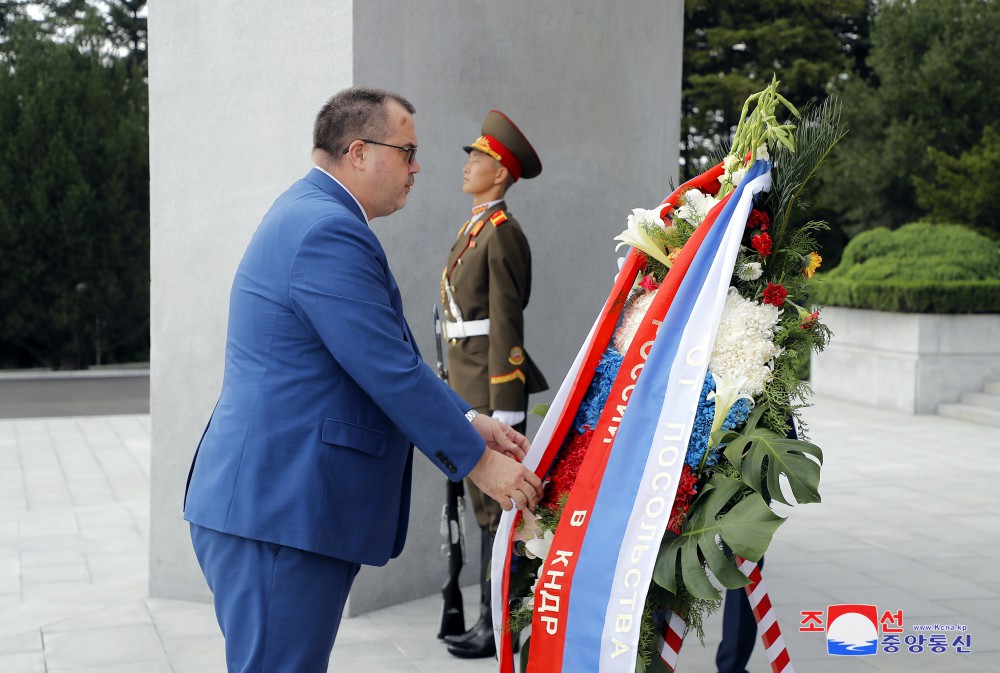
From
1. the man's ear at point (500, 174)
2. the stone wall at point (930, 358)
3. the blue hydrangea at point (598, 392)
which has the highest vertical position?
the man's ear at point (500, 174)

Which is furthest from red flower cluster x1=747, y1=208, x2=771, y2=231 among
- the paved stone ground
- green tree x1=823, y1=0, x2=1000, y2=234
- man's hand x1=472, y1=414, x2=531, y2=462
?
green tree x1=823, y1=0, x2=1000, y2=234

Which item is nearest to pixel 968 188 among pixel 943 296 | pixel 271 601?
pixel 943 296

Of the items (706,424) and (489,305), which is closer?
(706,424)

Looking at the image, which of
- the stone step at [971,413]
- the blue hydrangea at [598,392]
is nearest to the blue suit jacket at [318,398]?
the blue hydrangea at [598,392]

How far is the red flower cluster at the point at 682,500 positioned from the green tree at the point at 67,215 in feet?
54.5

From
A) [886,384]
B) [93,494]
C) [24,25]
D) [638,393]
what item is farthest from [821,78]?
[638,393]

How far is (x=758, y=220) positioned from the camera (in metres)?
2.88

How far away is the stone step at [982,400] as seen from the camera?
11.6m

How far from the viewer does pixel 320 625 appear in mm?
2525

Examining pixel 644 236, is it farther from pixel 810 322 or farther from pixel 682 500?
pixel 682 500

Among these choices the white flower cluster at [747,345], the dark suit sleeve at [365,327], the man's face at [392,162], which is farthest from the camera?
the white flower cluster at [747,345]

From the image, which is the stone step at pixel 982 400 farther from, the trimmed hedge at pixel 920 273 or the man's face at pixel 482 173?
the man's face at pixel 482 173

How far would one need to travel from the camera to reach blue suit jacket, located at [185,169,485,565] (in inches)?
94.7

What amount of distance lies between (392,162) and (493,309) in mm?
1765
